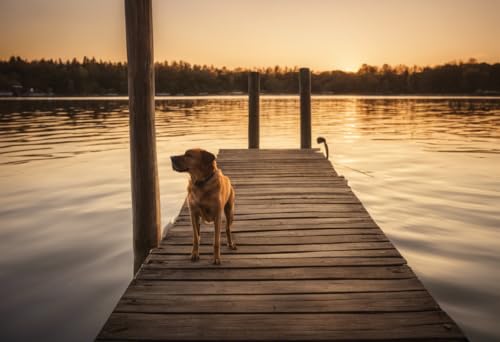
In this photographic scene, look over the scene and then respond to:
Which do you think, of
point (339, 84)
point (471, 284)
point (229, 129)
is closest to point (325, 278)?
point (471, 284)

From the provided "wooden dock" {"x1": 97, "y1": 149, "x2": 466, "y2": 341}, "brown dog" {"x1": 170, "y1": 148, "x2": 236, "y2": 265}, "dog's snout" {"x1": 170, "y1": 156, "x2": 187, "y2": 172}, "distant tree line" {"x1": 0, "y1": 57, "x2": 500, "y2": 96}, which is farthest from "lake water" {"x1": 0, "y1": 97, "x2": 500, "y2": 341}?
"distant tree line" {"x1": 0, "y1": 57, "x2": 500, "y2": 96}

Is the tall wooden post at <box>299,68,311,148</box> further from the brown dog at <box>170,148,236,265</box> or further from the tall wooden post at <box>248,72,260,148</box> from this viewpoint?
the brown dog at <box>170,148,236,265</box>

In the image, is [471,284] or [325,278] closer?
[325,278]

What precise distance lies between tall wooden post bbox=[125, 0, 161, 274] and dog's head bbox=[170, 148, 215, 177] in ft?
3.22

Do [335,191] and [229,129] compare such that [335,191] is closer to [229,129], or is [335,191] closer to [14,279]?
[14,279]

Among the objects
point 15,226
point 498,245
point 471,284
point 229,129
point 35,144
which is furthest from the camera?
point 229,129

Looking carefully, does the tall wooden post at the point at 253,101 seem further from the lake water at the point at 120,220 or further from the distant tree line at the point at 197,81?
the distant tree line at the point at 197,81

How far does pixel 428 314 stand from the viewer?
128 inches

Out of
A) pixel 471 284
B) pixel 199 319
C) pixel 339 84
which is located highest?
pixel 339 84

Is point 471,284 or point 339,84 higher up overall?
point 339,84

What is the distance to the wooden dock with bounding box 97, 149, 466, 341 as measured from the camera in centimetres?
307

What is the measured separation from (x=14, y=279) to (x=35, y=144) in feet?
55.8

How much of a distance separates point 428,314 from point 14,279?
237 inches

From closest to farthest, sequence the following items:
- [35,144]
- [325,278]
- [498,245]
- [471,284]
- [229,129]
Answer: [325,278] → [471,284] → [498,245] → [35,144] → [229,129]
